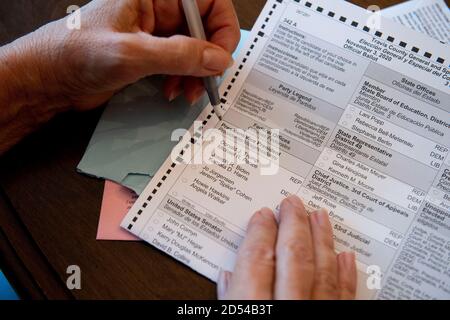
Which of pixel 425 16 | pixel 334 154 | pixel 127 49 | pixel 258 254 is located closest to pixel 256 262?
pixel 258 254

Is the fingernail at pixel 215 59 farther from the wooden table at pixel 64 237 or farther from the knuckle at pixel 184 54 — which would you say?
the wooden table at pixel 64 237

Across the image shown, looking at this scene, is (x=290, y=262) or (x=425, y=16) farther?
(x=425, y=16)

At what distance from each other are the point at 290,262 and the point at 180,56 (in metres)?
0.26

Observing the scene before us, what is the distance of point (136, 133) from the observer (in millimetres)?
539

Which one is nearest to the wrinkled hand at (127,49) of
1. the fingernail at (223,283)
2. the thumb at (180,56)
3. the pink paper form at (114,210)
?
the thumb at (180,56)

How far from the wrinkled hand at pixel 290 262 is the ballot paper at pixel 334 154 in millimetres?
16

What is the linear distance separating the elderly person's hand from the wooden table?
0.11 ft

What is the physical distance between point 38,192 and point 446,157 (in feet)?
1.64

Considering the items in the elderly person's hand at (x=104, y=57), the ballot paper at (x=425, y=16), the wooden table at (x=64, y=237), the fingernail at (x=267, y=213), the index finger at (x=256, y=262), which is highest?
the ballot paper at (x=425, y=16)

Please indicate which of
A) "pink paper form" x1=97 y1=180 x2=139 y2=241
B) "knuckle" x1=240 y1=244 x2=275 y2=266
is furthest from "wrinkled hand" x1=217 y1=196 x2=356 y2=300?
"pink paper form" x1=97 y1=180 x2=139 y2=241

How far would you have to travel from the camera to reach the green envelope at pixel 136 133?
52 centimetres

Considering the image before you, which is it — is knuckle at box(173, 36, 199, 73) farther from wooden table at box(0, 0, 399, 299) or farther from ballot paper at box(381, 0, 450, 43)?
ballot paper at box(381, 0, 450, 43)

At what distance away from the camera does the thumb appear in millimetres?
455

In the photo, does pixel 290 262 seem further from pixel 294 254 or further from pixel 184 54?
pixel 184 54
